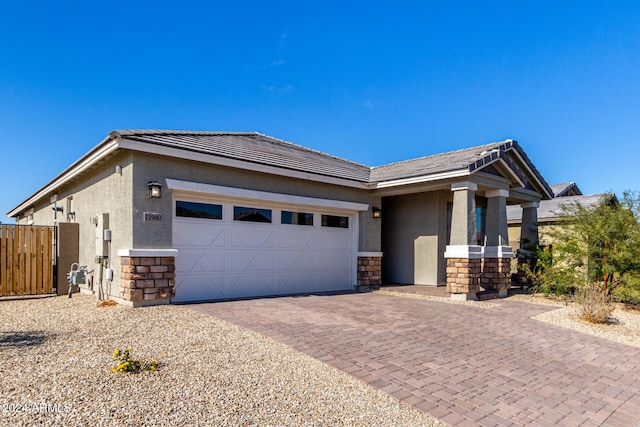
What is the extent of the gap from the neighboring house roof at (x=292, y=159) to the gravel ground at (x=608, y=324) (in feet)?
12.9

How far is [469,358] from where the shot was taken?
502 centimetres

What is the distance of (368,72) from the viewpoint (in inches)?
605

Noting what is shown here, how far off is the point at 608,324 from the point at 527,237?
250 inches

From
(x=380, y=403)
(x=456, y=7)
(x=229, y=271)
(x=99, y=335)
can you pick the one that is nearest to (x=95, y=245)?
(x=229, y=271)

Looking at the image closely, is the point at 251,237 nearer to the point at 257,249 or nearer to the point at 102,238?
the point at 257,249

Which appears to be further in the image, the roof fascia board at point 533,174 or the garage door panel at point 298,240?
the roof fascia board at point 533,174

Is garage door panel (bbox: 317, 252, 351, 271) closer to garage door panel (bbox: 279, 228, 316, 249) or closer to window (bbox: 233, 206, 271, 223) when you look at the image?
garage door panel (bbox: 279, 228, 316, 249)

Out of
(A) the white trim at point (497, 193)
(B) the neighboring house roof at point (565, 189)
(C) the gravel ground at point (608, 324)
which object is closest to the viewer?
(C) the gravel ground at point (608, 324)

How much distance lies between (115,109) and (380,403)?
15.7m

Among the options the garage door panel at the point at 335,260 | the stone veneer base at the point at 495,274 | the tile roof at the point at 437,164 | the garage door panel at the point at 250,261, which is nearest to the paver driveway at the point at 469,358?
the garage door panel at the point at 250,261

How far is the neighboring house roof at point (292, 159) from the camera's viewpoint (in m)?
8.21

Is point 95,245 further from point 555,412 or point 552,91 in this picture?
point 552,91

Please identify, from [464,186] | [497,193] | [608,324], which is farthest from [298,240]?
[608,324]

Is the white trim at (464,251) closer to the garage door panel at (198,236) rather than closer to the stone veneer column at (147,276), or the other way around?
the garage door panel at (198,236)
